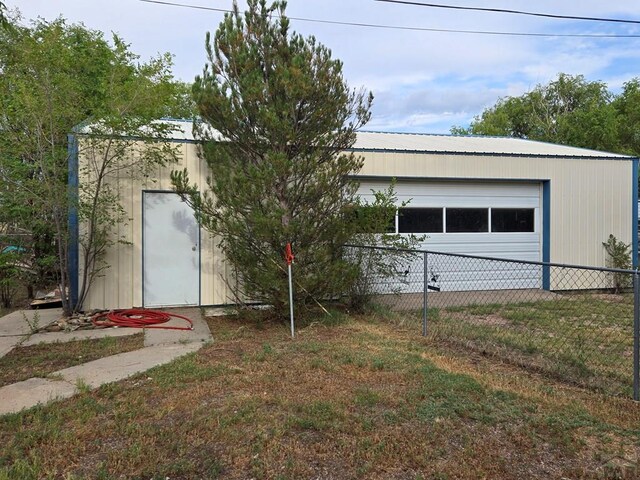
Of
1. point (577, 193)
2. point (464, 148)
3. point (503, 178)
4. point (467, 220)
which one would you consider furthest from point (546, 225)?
point (464, 148)

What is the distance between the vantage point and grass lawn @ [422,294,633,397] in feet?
16.9

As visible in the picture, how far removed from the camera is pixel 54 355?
19.0 ft

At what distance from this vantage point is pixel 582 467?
310cm

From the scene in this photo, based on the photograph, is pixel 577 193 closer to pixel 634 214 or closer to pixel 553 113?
pixel 634 214

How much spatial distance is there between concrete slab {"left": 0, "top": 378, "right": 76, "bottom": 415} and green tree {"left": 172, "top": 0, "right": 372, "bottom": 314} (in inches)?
109

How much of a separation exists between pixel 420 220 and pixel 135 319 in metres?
6.23

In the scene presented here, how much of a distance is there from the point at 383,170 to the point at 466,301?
311cm

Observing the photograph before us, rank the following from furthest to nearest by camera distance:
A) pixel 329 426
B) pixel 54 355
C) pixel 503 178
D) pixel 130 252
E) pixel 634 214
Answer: pixel 634 214
pixel 503 178
pixel 130 252
pixel 54 355
pixel 329 426

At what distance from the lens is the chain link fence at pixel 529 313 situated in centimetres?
521

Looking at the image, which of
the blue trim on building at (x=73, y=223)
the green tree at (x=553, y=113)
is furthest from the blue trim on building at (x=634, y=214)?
the green tree at (x=553, y=113)

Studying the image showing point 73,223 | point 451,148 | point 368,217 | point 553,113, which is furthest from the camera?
point 553,113

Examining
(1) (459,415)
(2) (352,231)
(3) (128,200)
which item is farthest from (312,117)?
(1) (459,415)

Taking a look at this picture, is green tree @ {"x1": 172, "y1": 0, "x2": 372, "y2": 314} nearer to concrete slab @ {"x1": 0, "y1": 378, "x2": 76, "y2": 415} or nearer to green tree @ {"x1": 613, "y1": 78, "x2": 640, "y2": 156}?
concrete slab @ {"x1": 0, "y1": 378, "x2": 76, "y2": 415}

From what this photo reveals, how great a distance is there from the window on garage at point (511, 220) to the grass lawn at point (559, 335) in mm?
2896
